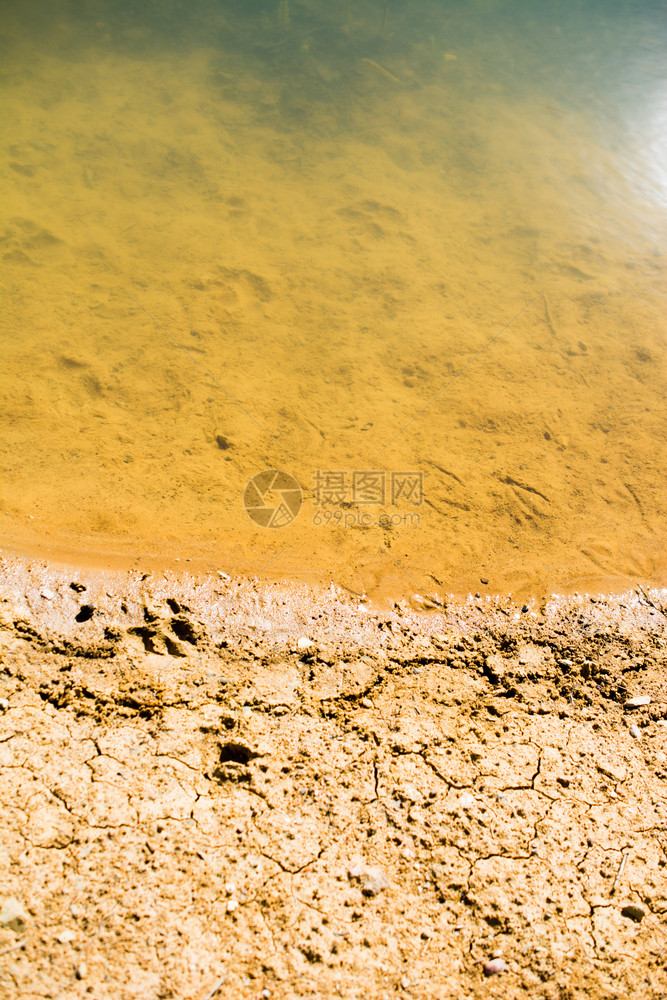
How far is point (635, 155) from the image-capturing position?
6.73 m

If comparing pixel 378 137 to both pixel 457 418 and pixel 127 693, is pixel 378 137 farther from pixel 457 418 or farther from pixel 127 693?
pixel 127 693

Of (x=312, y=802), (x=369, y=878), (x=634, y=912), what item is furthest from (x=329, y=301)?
(x=634, y=912)

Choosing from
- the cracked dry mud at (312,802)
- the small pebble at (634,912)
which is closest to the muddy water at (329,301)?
the cracked dry mud at (312,802)

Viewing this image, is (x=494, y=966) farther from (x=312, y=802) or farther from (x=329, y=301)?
(x=329, y=301)

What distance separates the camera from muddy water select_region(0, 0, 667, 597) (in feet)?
10.9

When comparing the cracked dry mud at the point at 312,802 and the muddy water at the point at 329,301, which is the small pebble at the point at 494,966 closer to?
the cracked dry mud at the point at 312,802

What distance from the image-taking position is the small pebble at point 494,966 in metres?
1.70

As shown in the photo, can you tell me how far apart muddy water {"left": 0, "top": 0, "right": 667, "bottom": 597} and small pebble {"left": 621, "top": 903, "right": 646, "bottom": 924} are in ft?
4.99

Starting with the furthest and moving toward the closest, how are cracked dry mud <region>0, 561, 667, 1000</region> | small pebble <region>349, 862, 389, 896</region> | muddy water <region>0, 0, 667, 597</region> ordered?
muddy water <region>0, 0, 667, 597</region>, small pebble <region>349, 862, 389, 896</region>, cracked dry mud <region>0, 561, 667, 1000</region>

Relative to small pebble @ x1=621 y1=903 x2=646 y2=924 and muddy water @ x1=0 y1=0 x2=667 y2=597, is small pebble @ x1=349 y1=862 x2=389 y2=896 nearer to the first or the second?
small pebble @ x1=621 y1=903 x2=646 y2=924

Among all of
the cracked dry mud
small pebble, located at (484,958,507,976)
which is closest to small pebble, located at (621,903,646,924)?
the cracked dry mud

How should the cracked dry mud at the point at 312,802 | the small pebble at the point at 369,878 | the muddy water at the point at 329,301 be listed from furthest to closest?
1. the muddy water at the point at 329,301
2. the small pebble at the point at 369,878
3. the cracked dry mud at the point at 312,802

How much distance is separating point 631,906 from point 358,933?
0.93m

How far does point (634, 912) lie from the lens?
1874 mm
